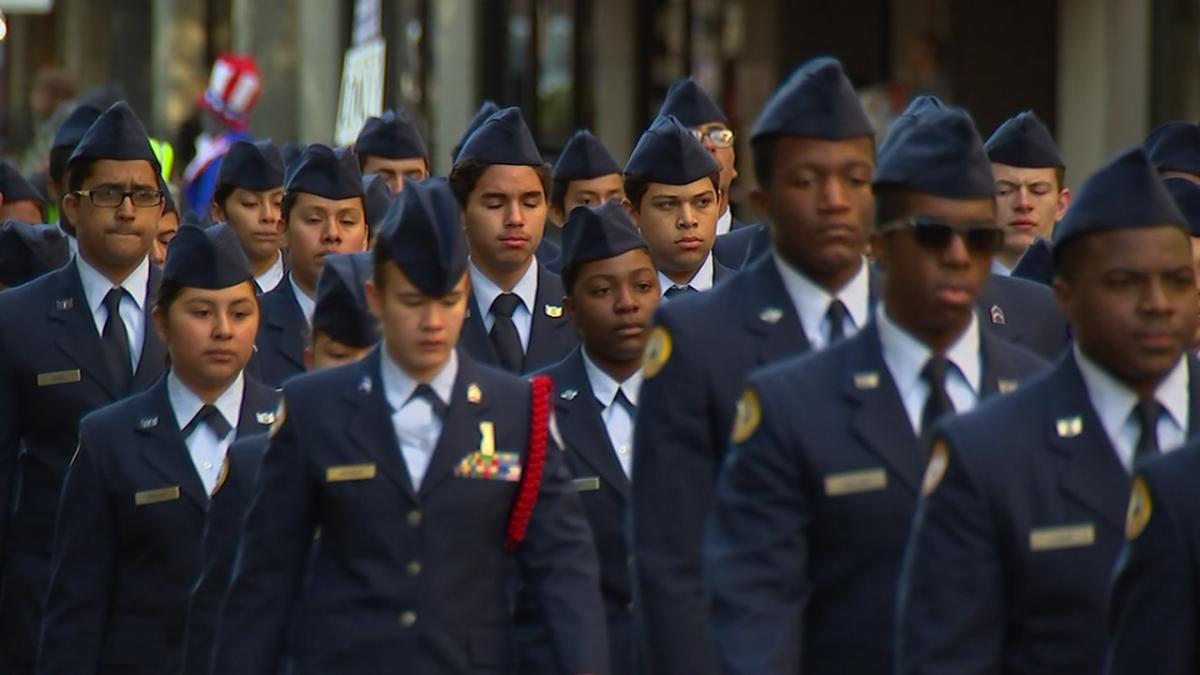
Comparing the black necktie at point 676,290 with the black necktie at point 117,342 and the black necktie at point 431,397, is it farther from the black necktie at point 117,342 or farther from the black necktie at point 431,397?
the black necktie at point 431,397

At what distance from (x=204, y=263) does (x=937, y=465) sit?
3852 millimetres

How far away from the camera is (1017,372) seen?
6.62 metres

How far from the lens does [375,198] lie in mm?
12078

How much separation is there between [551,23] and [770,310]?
61.6 ft

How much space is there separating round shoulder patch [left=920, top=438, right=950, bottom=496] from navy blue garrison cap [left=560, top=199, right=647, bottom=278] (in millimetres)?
3339

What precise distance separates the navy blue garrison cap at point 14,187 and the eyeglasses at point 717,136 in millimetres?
3793

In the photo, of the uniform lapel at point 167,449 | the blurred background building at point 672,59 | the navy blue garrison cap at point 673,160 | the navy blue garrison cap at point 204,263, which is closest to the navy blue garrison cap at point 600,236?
the navy blue garrison cap at point 204,263

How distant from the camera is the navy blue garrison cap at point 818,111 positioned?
22.6 ft

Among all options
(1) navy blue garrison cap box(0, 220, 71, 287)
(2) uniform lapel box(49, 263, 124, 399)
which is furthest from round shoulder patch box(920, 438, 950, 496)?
(1) navy blue garrison cap box(0, 220, 71, 287)

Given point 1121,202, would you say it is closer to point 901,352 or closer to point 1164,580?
point 901,352

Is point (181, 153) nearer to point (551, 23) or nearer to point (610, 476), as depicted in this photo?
point (551, 23)

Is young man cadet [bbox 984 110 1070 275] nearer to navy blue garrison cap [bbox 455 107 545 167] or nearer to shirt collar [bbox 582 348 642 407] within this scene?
navy blue garrison cap [bbox 455 107 545 167]

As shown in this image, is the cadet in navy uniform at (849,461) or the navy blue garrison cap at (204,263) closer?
the cadet in navy uniform at (849,461)

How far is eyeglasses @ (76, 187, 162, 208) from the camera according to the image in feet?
35.0
